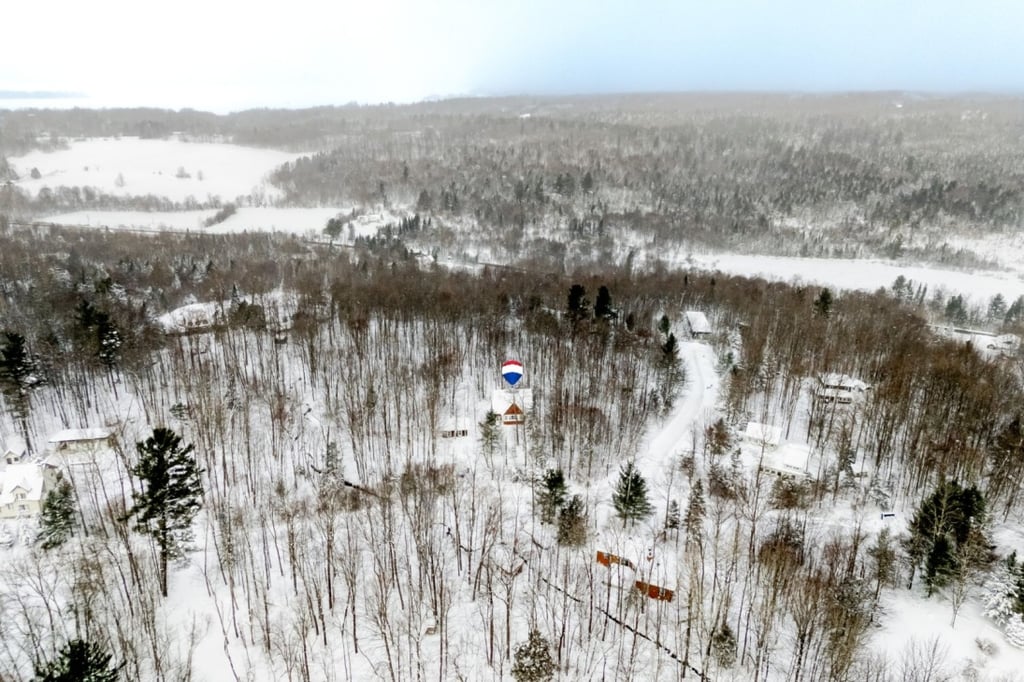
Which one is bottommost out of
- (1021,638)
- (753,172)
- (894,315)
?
(1021,638)

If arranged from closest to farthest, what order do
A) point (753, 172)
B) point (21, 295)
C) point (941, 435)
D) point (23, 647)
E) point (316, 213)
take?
point (23, 647)
point (941, 435)
point (21, 295)
point (316, 213)
point (753, 172)

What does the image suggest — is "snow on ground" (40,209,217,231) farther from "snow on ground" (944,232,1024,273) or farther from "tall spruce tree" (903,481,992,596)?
"snow on ground" (944,232,1024,273)

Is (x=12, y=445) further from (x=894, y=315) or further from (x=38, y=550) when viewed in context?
(x=894, y=315)

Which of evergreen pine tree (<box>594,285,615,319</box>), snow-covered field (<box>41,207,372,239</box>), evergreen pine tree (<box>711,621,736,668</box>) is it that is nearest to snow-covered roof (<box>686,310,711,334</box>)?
evergreen pine tree (<box>594,285,615,319</box>)

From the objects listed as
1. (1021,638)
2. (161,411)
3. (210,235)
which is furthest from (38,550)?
(210,235)

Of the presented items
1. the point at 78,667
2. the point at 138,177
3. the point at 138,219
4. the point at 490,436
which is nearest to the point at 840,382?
the point at 490,436

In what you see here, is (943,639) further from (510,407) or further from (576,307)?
(576,307)
